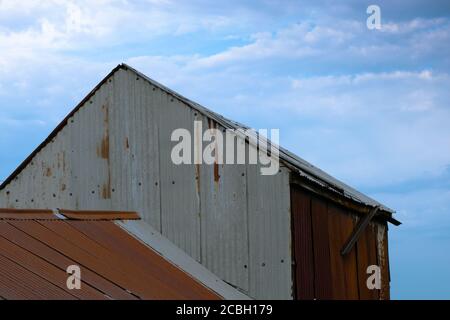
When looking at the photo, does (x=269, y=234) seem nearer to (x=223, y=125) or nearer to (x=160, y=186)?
(x=223, y=125)

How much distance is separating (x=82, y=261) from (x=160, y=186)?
2.90 metres

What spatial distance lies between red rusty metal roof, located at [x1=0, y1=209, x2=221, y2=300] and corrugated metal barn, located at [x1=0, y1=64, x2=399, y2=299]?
835 mm

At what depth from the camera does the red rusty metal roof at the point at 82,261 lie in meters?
9.12

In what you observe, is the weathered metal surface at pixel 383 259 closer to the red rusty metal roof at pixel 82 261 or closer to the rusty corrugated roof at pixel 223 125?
the rusty corrugated roof at pixel 223 125

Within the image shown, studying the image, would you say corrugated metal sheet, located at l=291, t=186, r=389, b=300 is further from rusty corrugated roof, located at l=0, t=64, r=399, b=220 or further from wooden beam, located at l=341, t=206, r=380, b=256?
rusty corrugated roof, located at l=0, t=64, r=399, b=220

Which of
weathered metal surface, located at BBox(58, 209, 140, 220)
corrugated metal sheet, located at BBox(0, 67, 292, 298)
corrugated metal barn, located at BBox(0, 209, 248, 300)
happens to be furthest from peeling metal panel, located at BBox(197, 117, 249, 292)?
weathered metal surface, located at BBox(58, 209, 140, 220)

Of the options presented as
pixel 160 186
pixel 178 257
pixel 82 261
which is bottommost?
pixel 82 261

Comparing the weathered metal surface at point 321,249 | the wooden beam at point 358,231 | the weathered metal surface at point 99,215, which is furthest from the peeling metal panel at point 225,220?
the wooden beam at point 358,231

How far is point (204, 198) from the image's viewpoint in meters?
12.5

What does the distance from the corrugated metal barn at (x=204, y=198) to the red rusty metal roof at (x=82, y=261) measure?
32.9 inches

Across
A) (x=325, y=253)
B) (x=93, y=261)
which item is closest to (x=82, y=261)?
(x=93, y=261)

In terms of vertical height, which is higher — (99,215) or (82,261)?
(99,215)

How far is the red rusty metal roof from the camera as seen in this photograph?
9.12m
